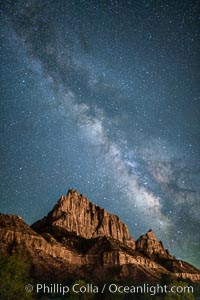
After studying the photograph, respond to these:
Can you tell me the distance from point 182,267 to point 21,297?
6358 inches

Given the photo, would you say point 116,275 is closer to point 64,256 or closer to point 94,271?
point 94,271

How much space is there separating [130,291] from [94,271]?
5891 centimetres

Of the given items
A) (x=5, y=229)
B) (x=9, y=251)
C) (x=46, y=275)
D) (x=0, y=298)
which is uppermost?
(x=5, y=229)

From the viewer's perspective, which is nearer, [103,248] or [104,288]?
[104,288]

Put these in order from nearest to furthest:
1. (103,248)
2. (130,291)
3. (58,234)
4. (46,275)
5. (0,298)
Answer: (0,298)
(130,291)
(46,275)
(103,248)
(58,234)

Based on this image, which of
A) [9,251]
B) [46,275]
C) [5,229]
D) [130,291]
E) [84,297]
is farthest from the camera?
[5,229]

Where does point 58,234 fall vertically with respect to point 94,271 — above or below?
above

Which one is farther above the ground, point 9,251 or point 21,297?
point 9,251

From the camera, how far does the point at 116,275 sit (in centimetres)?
13662

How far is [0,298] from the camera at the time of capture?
41.3 metres

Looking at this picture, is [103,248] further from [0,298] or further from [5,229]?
[0,298]

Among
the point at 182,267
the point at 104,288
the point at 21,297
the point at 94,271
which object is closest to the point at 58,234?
the point at 94,271

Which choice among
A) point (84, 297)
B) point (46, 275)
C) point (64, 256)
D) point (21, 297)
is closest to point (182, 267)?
point (64, 256)

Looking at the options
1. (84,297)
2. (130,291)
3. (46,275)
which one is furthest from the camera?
(46,275)
